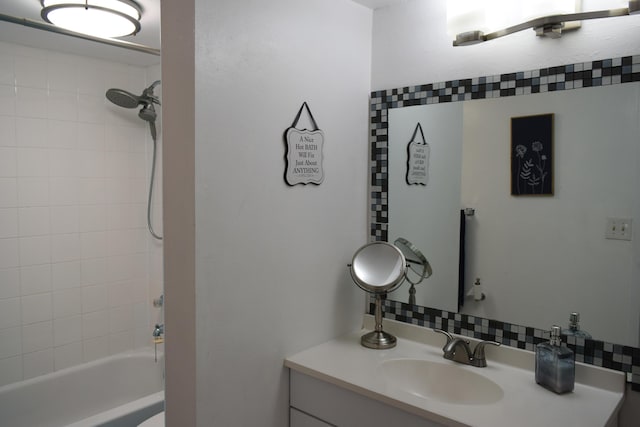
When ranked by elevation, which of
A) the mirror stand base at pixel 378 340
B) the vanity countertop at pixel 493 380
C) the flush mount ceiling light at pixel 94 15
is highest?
the flush mount ceiling light at pixel 94 15

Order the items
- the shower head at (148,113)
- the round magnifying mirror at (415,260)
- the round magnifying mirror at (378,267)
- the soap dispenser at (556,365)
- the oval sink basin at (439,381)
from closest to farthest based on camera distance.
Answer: the soap dispenser at (556,365), the oval sink basin at (439,381), the round magnifying mirror at (378,267), the round magnifying mirror at (415,260), the shower head at (148,113)

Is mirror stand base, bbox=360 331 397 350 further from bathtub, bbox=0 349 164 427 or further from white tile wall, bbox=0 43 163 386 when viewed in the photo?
white tile wall, bbox=0 43 163 386

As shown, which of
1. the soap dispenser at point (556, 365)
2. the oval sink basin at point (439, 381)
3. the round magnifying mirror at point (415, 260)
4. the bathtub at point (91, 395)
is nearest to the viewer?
the soap dispenser at point (556, 365)

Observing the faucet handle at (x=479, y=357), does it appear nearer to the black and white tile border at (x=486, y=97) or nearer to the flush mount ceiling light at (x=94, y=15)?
the black and white tile border at (x=486, y=97)

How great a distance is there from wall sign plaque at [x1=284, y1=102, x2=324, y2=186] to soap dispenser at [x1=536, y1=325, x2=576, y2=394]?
0.93 m

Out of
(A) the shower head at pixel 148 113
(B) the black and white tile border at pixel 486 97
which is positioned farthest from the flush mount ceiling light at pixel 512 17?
(A) the shower head at pixel 148 113

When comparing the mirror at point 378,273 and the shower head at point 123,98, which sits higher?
the shower head at point 123,98

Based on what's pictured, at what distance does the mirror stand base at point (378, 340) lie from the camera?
1738 millimetres

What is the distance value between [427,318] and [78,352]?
221 centimetres

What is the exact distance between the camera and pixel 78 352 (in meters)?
2.83

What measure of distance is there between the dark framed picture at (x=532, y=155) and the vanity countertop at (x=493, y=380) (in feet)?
1.83

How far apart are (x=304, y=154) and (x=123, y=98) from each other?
1.62 meters

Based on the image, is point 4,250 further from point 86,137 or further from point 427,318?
point 427,318

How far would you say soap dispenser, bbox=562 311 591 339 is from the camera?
1429mm
